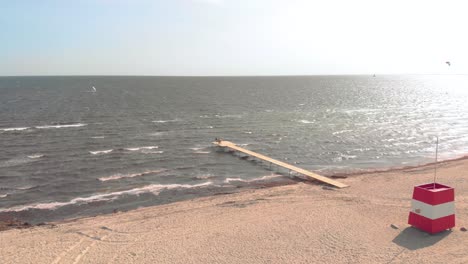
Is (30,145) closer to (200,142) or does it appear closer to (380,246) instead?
(200,142)

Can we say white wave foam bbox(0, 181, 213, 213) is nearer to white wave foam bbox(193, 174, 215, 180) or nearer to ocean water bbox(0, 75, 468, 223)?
ocean water bbox(0, 75, 468, 223)

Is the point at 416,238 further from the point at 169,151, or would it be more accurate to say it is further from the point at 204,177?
the point at 169,151

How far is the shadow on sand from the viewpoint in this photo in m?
13.7

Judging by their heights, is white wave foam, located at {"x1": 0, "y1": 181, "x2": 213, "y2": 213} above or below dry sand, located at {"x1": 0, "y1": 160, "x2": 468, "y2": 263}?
below

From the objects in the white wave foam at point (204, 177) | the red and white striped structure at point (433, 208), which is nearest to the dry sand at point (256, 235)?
the red and white striped structure at point (433, 208)

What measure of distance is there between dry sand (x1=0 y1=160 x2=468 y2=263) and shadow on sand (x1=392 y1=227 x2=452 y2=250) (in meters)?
0.04

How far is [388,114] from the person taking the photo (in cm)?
6588

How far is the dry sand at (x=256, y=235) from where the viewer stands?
13.4 metres

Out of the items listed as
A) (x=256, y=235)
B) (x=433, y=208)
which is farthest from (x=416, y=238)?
(x=256, y=235)

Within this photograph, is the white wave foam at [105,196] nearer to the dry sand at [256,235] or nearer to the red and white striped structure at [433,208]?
the dry sand at [256,235]

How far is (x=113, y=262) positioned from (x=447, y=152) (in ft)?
117

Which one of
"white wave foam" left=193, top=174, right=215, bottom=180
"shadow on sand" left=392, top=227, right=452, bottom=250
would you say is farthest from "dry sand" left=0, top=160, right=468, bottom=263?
"white wave foam" left=193, top=174, right=215, bottom=180

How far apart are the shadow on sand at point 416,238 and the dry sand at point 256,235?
4 centimetres

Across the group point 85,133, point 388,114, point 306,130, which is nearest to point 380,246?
point 306,130
